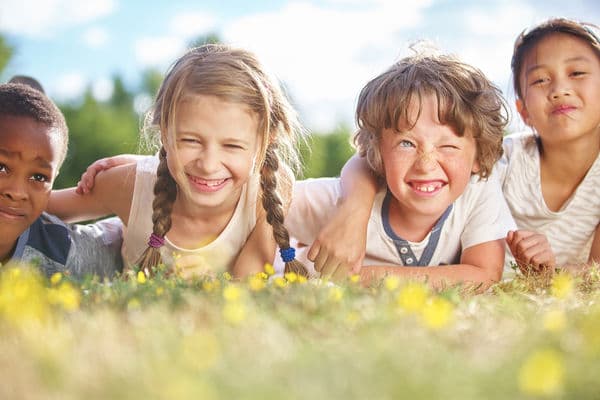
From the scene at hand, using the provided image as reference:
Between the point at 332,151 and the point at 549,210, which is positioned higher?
the point at 549,210

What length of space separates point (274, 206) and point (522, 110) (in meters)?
2.24

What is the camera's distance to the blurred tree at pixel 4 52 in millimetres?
18141

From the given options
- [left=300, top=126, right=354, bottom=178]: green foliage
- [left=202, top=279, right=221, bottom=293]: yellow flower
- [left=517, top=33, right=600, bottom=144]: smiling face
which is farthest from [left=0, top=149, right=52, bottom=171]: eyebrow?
[left=300, top=126, right=354, bottom=178]: green foliage

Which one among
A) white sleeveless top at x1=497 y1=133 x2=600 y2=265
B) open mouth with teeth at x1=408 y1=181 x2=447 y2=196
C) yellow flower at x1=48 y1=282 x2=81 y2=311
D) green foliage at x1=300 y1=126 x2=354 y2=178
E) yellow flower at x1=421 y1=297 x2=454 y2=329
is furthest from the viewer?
green foliage at x1=300 y1=126 x2=354 y2=178

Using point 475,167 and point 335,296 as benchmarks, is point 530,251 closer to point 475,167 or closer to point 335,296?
point 475,167

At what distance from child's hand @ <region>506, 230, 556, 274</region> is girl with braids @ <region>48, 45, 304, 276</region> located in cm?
142

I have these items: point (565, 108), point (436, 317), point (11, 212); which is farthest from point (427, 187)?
point (11, 212)

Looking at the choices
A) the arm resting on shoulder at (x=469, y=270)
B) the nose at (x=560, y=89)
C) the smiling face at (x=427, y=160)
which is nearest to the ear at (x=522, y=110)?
the nose at (x=560, y=89)

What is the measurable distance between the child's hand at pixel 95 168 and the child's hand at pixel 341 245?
1.68 m

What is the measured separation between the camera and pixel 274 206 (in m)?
4.36

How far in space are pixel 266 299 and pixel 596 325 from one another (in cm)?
112

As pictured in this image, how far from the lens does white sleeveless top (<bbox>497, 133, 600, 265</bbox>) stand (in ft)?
16.6

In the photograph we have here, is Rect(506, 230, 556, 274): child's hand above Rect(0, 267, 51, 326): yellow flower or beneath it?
beneath

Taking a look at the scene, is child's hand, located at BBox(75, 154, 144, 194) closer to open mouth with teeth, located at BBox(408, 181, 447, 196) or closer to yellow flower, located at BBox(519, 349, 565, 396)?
open mouth with teeth, located at BBox(408, 181, 447, 196)
